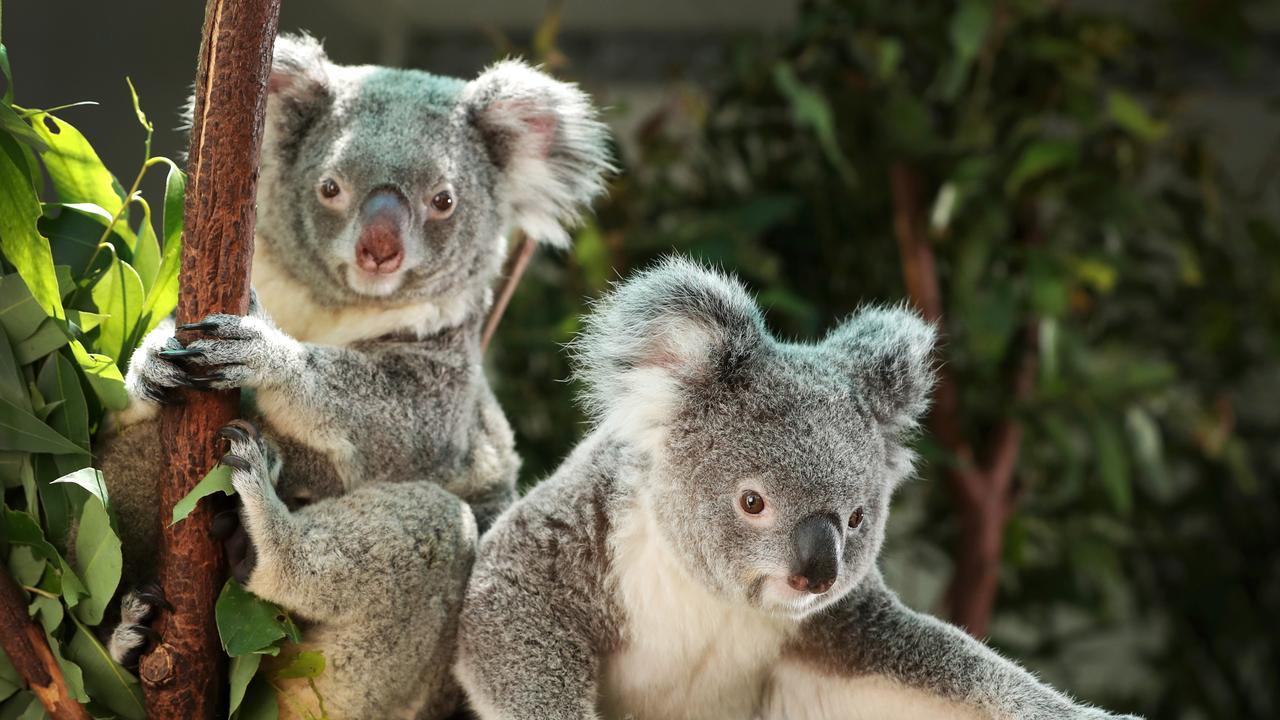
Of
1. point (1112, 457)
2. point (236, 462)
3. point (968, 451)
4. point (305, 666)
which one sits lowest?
point (968, 451)

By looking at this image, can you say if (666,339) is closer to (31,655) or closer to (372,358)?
(372,358)

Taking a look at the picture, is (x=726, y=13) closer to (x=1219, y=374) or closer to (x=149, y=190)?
(x=1219, y=374)

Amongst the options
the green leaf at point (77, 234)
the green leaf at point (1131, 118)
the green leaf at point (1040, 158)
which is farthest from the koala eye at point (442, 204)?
the green leaf at point (1131, 118)

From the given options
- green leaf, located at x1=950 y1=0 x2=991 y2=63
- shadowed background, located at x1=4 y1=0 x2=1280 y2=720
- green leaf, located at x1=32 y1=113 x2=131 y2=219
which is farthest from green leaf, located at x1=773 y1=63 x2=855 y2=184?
green leaf, located at x1=32 y1=113 x2=131 y2=219

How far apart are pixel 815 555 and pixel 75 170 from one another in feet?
3.91

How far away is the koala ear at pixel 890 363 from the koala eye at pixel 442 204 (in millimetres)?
650

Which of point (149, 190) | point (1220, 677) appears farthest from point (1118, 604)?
point (149, 190)

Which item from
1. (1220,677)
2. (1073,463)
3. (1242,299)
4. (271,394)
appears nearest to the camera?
(271,394)

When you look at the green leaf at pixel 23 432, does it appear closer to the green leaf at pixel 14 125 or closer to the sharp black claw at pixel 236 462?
the sharp black claw at pixel 236 462

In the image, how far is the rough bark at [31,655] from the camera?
1516 mm

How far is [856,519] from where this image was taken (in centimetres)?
162

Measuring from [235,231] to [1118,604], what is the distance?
5.38 metres

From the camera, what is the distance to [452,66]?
5.55m

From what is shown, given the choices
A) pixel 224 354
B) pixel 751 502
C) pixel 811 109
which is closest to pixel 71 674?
pixel 224 354
